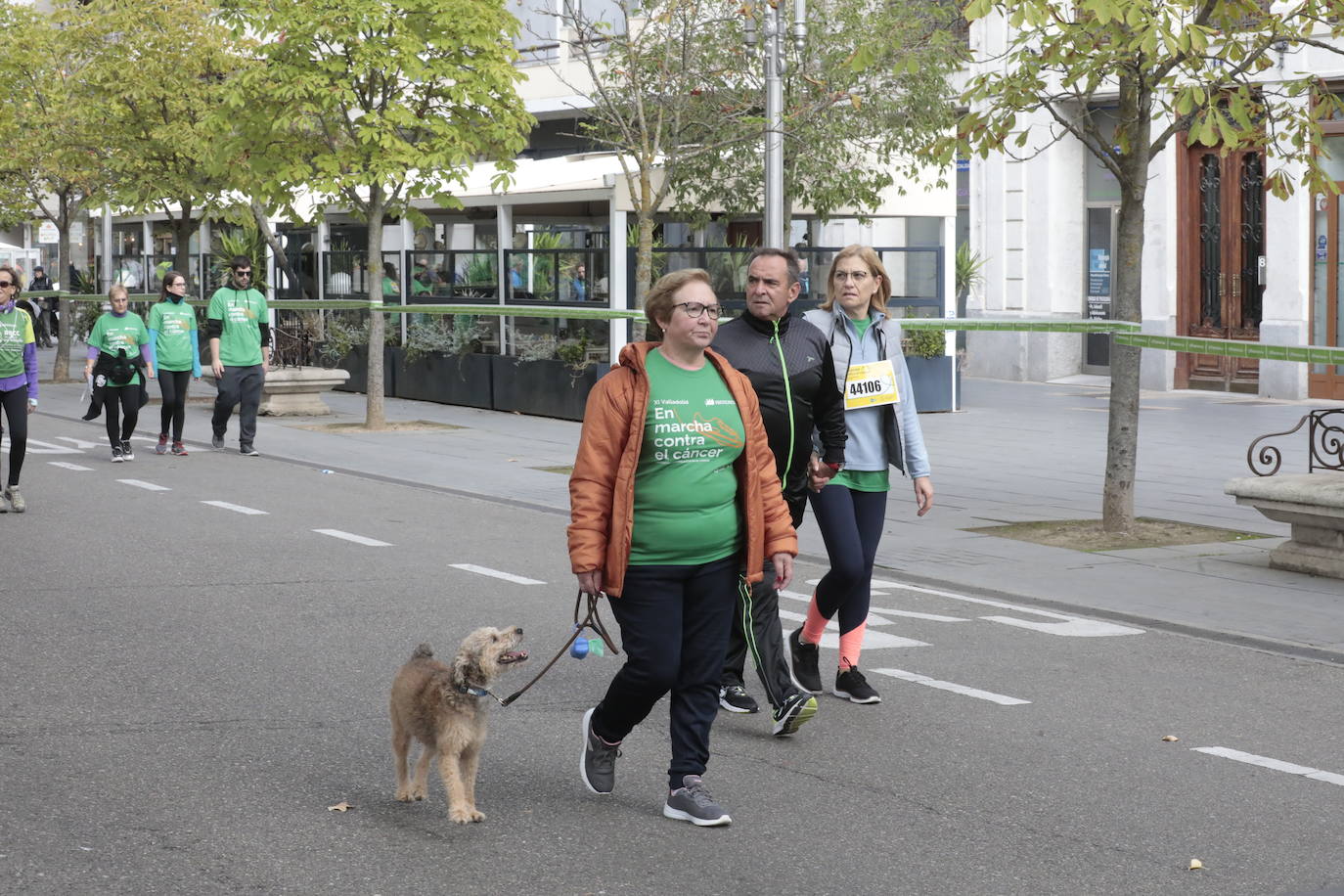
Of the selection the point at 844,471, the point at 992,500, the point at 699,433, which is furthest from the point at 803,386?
the point at 992,500

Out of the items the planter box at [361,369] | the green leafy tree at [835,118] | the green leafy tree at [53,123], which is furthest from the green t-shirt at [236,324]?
the green leafy tree at [53,123]

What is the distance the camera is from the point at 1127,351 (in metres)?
11.9

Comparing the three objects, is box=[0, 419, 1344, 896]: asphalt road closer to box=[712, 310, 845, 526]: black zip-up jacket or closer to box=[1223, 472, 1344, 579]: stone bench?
box=[712, 310, 845, 526]: black zip-up jacket

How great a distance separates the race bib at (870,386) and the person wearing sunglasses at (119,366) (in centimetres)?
1128

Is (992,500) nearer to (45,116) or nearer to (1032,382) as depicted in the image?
(1032,382)

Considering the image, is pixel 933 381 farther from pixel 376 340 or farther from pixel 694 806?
pixel 694 806

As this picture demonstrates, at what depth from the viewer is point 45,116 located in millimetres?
26828

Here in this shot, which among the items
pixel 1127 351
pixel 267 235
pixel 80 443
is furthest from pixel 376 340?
pixel 1127 351

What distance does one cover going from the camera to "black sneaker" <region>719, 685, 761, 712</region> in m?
7.13

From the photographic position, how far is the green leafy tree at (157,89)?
2484cm

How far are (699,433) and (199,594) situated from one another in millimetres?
5013

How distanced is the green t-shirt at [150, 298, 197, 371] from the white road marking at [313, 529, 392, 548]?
622cm

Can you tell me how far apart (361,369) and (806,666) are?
795 inches

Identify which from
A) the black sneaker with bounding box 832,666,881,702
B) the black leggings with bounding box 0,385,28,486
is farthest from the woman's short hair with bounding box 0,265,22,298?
the black sneaker with bounding box 832,666,881,702
